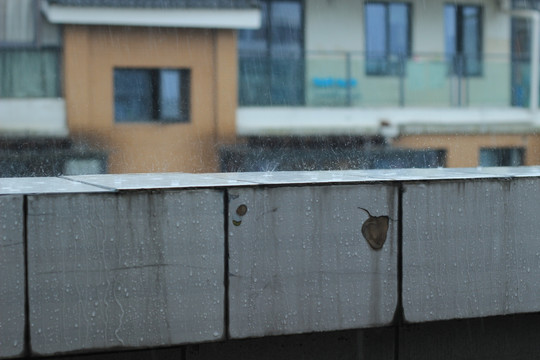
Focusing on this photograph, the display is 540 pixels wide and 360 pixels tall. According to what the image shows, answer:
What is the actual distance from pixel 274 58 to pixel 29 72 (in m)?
4.61

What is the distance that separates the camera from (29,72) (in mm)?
18375

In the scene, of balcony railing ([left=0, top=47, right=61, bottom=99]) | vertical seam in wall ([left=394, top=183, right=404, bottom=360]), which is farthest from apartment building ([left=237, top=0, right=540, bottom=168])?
vertical seam in wall ([left=394, top=183, right=404, bottom=360])

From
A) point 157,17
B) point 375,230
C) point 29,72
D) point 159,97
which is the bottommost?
point 375,230

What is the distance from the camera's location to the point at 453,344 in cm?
274

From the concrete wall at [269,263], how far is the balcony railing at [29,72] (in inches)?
625

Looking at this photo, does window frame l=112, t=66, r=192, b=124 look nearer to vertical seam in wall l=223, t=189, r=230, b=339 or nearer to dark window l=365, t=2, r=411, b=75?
dark window l=365, t=2, r=411, b=75

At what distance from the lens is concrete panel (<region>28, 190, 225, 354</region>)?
7.36ft

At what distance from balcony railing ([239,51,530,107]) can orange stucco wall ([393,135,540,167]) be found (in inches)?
27.7

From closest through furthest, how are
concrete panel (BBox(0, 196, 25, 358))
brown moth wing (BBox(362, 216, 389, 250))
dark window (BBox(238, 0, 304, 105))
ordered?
concrete panel (BBox(0, 196, 25, 358)), brown moth wing (BBox(362, 216, 389, 250)), dark window (BBox(238, 0, 304, 105))

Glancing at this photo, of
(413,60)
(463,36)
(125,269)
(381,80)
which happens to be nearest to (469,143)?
(463,36)

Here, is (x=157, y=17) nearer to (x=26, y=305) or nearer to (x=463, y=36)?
(x=463, y=36)

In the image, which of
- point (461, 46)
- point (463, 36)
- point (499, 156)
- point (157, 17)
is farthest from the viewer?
point (499, 156)

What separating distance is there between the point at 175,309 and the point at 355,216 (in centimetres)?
52

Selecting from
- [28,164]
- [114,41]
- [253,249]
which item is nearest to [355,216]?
[253,249]
